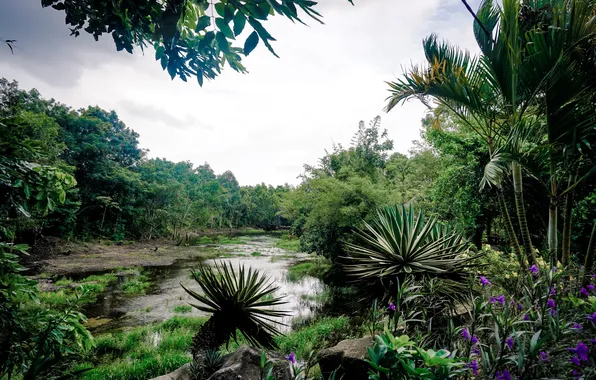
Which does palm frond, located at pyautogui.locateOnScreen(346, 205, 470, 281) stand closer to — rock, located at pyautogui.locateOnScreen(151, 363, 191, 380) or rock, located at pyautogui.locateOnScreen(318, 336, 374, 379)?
rock, located at pyautogui.locateOnScreen(318, 336, 374, 379)

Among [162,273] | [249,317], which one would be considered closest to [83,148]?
[162,273]

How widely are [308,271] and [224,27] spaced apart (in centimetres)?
1562

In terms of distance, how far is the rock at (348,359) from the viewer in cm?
352

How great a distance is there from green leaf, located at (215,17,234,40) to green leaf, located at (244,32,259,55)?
15cm

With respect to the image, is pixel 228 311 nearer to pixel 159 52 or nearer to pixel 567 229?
pixel 159 52

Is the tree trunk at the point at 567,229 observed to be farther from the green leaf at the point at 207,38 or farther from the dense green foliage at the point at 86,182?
the dense green foliage at the point at 86,182

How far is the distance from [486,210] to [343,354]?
10.7 meters

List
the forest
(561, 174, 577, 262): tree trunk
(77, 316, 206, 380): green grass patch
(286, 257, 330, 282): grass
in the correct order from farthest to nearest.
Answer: (286, 257, 330, 282): grass → (77, 316, 206, 380): green grass patch → (561, 174, 577, 262): tree trunk → the forest

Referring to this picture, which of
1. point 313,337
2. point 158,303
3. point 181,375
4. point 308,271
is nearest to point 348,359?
point 181,375

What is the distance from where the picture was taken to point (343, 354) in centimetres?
373

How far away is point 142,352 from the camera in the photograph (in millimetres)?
5977

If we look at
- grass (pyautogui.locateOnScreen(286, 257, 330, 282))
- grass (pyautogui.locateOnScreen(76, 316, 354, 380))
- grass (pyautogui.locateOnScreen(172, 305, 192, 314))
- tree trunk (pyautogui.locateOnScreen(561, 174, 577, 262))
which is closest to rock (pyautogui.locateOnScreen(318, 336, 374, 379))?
grass (pyautogui.locateOnScreen(76, 316, 354, 380))

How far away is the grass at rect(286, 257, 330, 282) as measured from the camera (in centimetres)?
1414

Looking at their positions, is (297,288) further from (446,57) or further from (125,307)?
(446,57)
